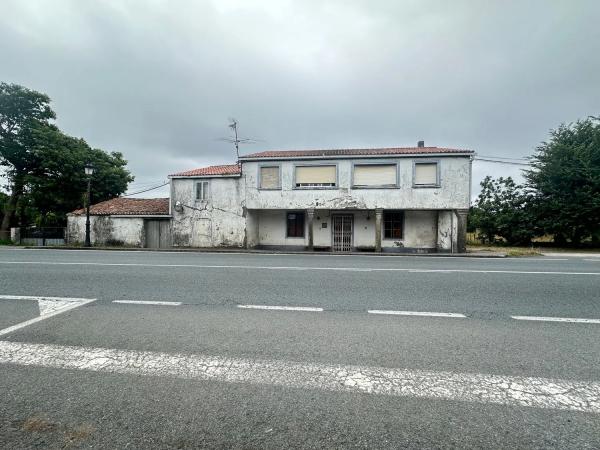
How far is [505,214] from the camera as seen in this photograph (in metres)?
22.0

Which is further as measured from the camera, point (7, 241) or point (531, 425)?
point (7, 241)

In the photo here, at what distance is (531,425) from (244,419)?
197 cm

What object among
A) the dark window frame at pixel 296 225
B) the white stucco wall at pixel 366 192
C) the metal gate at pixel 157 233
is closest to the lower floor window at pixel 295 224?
the dark window frame at pixel 296 225

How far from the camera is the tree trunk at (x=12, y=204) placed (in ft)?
85.2

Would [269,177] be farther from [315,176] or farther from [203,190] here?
[203,190]

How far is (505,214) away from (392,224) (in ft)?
33.3

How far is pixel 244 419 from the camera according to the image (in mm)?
2100

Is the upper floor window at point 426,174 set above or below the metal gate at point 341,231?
above

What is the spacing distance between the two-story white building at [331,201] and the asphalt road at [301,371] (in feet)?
38.2

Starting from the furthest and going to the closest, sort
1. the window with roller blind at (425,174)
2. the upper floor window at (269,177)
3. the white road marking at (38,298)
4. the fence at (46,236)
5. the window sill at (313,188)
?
1. the fence at (46,236)
2. the upper floor window at (269,177)
3. the window sill at (313,188)
4. the window with roller blind at (425,174)
5. the white road marking at (38,298)

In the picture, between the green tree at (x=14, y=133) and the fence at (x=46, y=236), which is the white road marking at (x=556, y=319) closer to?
the fence at (x=46, y=236)

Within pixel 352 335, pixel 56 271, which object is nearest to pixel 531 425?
pixel 352 335

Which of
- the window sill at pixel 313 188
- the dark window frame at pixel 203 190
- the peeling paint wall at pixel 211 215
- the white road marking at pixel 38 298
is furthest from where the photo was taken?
the dark window frame at pixel 203 190

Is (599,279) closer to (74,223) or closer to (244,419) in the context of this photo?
(244,419)
